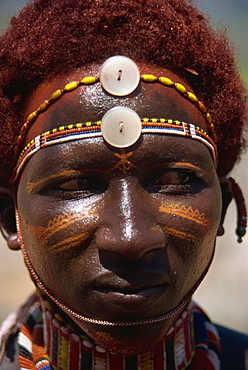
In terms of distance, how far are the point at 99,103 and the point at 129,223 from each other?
53cm

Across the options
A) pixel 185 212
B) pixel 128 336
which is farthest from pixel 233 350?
pixel 185 212

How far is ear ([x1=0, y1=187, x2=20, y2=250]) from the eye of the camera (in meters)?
2.59

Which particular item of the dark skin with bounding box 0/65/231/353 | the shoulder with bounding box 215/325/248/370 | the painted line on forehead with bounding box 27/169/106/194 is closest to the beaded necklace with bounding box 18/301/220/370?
the shoulder with bounding box 215/325/248/370

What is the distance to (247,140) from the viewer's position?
2926 mm

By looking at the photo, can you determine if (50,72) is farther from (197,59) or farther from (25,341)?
(25,341)

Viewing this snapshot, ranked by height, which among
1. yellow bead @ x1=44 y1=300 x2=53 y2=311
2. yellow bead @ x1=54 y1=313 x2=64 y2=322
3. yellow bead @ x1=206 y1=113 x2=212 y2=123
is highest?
yellow bead @ x1=206 y1=113 x2=212 y2=123

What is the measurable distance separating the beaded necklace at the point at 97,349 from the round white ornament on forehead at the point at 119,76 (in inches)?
44.3

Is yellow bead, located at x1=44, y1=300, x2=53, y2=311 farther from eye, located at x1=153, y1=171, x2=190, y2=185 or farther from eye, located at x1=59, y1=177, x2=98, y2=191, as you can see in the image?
eye, located at x1=153, y1=171, x2=190, y2=185

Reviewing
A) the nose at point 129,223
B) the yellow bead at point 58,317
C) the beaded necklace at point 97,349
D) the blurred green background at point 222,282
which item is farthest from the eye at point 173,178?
the blurred green background at point 222,282

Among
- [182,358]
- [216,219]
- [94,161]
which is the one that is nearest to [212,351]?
[182,358]

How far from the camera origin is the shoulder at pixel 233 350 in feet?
8.98

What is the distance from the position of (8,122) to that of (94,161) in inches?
23.4

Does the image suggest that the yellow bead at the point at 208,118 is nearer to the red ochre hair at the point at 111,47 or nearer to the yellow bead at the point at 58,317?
the red ochre hair at the point at 111,47

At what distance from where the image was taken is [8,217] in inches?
104
